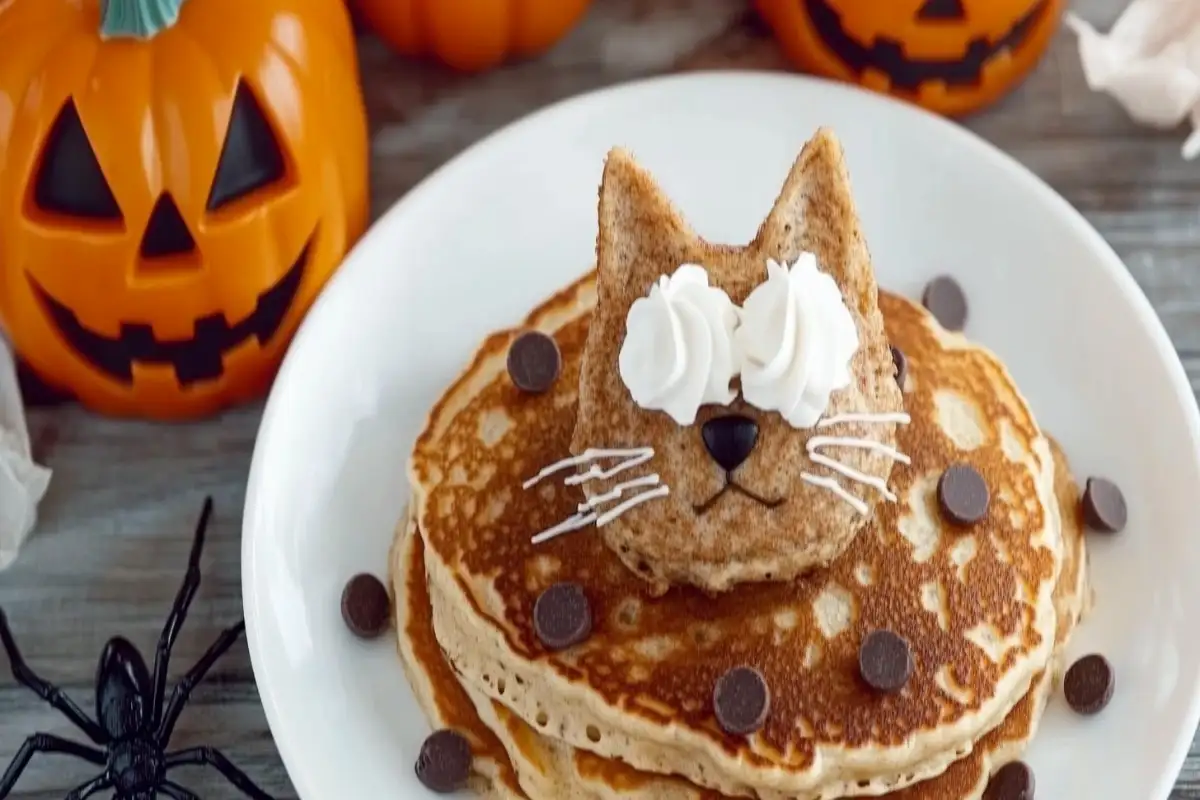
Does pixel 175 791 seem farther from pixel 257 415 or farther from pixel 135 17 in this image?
pixel 135 17

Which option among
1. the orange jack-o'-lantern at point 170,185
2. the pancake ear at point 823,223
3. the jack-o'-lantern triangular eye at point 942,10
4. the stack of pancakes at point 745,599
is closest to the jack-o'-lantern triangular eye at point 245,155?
the orange jack-o'-lantern at point 170,185

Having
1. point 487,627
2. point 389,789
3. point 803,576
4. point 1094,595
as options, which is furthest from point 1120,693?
point 389,789

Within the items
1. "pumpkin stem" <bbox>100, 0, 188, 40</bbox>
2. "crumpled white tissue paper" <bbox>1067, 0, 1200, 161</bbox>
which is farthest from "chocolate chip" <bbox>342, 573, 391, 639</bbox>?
"crumpled white tissue paper" <bbox>1067, 0, 1200, 161</bbox>

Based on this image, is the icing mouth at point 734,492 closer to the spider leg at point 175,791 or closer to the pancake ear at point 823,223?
the pancake ear at point 823,223

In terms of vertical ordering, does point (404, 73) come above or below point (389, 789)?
above

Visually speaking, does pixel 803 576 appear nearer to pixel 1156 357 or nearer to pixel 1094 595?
pixel 1094 595

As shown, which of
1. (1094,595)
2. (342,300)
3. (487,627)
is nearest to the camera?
(487,627)

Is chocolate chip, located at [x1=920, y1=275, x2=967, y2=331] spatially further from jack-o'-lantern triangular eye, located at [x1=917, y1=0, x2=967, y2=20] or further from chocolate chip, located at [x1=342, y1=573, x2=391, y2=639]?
chocolate chip, located at [x1=342, y1=573, x2=391, y2=639]
